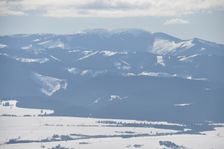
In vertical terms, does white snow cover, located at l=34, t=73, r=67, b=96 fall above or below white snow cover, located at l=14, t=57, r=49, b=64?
below

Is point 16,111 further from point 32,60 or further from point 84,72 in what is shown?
point 32,60

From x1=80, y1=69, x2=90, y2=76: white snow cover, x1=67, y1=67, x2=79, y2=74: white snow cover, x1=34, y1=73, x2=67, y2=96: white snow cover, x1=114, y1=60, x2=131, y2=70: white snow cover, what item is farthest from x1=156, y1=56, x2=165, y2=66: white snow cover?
x1=34, y1=73, x2=67, y2=96: white snow cover

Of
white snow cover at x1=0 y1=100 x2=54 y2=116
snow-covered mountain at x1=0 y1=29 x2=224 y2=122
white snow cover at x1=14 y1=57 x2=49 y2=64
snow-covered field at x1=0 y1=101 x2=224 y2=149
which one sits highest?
white snow cover at x1=14 y1=57 x2=49 y2=64

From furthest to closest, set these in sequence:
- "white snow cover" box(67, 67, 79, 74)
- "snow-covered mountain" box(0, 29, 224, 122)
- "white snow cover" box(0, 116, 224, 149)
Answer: "white snow cover" box(67, 67, 79, 74)
"snow-covered mountain" box(0, 29, 224, 122)
"white snow cover" box(0, 116, 224, 149)

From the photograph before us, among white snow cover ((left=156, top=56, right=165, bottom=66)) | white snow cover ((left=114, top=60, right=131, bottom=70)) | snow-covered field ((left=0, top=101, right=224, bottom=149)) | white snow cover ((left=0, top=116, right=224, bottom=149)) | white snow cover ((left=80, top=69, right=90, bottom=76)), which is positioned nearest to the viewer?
white snow cover ((left=0, top=116, right=224, bottom=149))

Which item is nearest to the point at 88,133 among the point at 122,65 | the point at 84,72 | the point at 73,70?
the point at 84,72

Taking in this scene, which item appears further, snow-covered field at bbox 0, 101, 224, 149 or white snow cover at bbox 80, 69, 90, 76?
white snow cover at bbox 80, 69, 90, 76

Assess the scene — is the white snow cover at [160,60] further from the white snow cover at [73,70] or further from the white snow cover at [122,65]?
the white snow cover at [73,70]

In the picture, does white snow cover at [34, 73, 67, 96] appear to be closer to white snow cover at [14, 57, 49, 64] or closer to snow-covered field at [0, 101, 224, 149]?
white snow cover at [14, 57, 49, 64]
